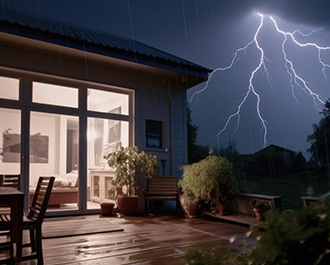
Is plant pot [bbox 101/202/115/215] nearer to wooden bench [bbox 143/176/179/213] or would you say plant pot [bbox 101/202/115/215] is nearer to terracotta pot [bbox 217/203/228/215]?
wooden bench [bbox 143/176/179/213]

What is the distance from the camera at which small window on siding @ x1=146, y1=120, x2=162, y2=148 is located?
6570 millimetres

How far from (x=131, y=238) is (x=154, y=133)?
316 cm

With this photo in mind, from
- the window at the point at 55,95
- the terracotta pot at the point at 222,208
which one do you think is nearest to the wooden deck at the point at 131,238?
the terracotta pot at the point at 222,208

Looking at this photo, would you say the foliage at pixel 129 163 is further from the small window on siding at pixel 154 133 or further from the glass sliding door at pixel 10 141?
the glass sliding door at pixel 10 141

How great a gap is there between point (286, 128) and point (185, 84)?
937 centimetres

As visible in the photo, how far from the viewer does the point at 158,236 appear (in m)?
3.88

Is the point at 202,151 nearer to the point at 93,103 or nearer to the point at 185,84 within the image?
the point at 185,84

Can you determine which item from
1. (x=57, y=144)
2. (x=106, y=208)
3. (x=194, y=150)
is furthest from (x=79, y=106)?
(x=194, y=150)

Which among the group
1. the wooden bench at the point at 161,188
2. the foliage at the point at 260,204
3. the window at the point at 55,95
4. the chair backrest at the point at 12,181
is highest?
the window at the point at 55,95

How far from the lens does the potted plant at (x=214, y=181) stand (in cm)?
504

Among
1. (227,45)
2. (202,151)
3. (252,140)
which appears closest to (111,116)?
(202,151)

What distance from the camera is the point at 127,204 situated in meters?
5.70

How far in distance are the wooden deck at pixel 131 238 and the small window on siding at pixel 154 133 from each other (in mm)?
1694

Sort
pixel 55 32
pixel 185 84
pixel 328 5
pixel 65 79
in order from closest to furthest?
1. pixel 55 32
2. pixel 65 79
3. pixel 185 84
4. pixel 328 5
